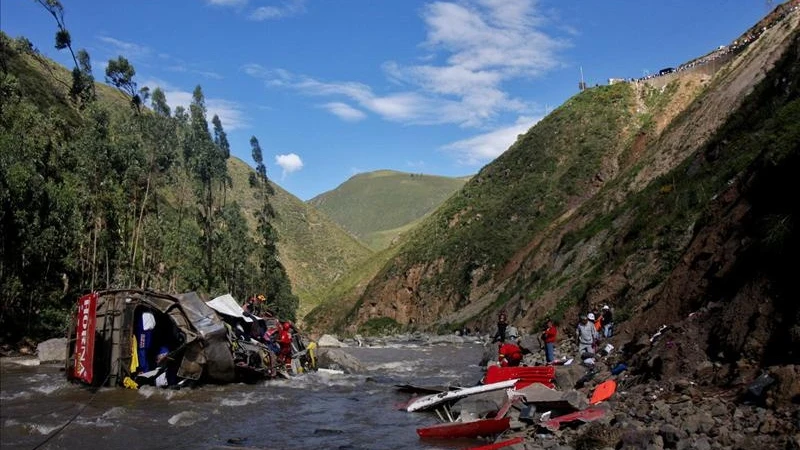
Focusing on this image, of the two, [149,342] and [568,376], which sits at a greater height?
[149,342]

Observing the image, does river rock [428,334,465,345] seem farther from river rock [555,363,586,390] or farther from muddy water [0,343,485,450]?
river rock [555,363,586,390]

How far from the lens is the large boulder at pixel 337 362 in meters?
25.2

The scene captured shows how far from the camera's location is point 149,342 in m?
18.6

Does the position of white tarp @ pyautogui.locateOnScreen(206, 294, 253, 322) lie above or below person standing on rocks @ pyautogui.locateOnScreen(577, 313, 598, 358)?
above

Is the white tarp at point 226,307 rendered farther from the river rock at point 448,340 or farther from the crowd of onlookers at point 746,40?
the crowd of onlookers at point 746,40

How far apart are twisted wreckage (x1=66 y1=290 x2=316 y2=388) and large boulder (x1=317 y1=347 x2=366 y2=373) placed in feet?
20.7

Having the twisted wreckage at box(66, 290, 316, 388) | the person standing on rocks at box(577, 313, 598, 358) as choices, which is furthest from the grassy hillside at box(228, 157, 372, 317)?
the person standing on rocks at box(577, 313, 598, 358)

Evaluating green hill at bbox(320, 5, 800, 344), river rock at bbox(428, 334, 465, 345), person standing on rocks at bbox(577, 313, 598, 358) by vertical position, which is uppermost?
green hill at bbox(320, 5, 800, 344)

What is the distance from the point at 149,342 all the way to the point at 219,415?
5.20m

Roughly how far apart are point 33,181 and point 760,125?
37565mm

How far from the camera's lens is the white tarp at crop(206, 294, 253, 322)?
20.0 metres

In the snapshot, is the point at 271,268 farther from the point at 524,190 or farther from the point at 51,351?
the point at 51,351

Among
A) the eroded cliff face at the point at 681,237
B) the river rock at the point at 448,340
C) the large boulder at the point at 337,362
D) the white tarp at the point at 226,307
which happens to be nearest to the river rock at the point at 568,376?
the eroded cliff face at the point at 681,237

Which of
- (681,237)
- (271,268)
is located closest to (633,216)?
(681,237)
